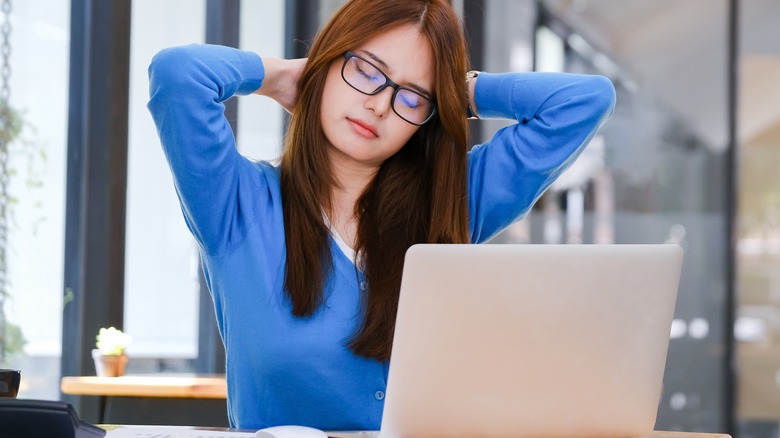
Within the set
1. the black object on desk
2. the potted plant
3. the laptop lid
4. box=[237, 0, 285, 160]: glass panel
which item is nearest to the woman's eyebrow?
the laptop lid

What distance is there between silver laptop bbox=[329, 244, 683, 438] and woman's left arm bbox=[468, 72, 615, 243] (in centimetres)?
68

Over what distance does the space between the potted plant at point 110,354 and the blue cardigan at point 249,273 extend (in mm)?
1035

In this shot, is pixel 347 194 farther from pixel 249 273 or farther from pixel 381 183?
pixel 249 273

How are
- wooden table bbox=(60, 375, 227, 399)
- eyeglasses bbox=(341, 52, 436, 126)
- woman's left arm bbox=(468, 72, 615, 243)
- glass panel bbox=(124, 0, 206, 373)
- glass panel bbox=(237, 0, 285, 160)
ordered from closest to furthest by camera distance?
eyeglasses bbox=(341, 52, 436, 126)
woman's left arm bbox=(468, 72, 615, 243)
wooden table bbox=(60, 375, 227, 399)
glass panel bbox=(124, 0, 206, 373)
glass panel bbox=(237, 0, 285, 160)

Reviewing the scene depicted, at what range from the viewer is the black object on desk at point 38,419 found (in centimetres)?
106

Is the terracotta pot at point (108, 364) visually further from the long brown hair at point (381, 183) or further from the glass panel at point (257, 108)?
the glass panel at point (257, 108)

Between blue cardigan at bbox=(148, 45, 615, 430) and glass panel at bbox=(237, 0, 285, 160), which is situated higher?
glass panel at bbox=(237, 0, 285, 160)

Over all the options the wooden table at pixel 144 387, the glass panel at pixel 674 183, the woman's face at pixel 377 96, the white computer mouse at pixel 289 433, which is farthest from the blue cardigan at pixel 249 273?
the glass panel at pixel 674 183

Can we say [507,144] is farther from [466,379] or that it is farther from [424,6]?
[466,379]

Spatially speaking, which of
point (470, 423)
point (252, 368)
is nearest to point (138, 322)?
point (252, 368)

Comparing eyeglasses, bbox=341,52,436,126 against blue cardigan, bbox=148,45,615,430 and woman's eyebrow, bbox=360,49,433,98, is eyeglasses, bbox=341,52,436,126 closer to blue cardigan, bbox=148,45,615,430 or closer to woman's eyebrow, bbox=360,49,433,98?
woman's eyebrow, bbox=360,49,433,98

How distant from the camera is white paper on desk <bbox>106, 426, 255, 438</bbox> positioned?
47.9 inches

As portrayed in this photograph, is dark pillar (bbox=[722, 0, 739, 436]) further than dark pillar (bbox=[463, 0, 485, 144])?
Yes

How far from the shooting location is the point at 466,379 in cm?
108
